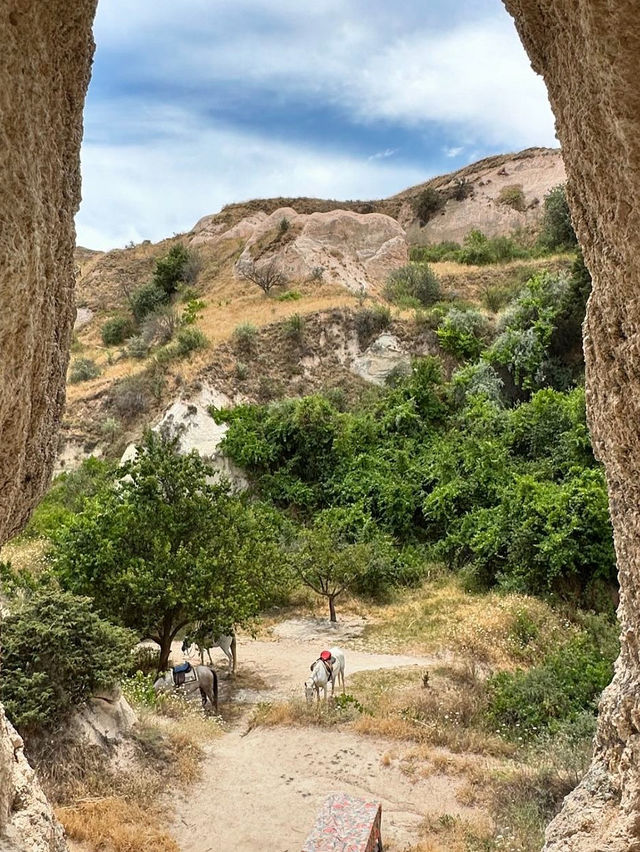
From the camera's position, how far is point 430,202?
46.4 m

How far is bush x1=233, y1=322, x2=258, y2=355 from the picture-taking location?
23.6m

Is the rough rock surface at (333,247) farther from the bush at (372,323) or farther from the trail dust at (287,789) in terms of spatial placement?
the trail dust at (287,789)

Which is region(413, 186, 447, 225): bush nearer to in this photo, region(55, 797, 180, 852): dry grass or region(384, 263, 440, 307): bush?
region(384, 263, 440, 307): bush

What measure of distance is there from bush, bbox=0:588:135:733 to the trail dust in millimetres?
1632

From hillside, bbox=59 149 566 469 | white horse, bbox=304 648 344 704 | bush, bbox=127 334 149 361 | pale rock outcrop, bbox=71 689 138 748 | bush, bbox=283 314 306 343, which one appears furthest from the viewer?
bush, bbox=127 334 149 361

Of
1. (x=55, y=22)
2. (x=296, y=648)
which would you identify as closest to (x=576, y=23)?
(x=55, y=22)

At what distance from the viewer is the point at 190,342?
23.2 m

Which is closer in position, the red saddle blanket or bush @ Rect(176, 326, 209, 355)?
the red saddle blanket

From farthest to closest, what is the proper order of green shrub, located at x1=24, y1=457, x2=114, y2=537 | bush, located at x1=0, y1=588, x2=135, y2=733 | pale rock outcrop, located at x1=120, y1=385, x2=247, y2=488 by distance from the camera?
1. pale rock outcrop, located at x1=120, y1=385, x2=247, y2=488
2. green shrub, located at x1=24, y1=457, x2=114, y2=537
3. bush, located at x1=0, y1=588, x2=135, y2=733

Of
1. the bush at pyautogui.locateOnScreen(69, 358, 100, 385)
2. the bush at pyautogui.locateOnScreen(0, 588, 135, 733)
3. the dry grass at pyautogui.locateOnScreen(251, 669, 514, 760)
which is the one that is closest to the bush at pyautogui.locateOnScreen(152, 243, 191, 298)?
the bush at pyautogui.locateOnScreen(69, 358, 100, 385)

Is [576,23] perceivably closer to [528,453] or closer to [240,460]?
[528,453]

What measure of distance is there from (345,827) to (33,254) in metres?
5.11

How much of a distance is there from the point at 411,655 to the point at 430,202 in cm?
4077

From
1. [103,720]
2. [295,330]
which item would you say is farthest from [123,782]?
[295,330]
